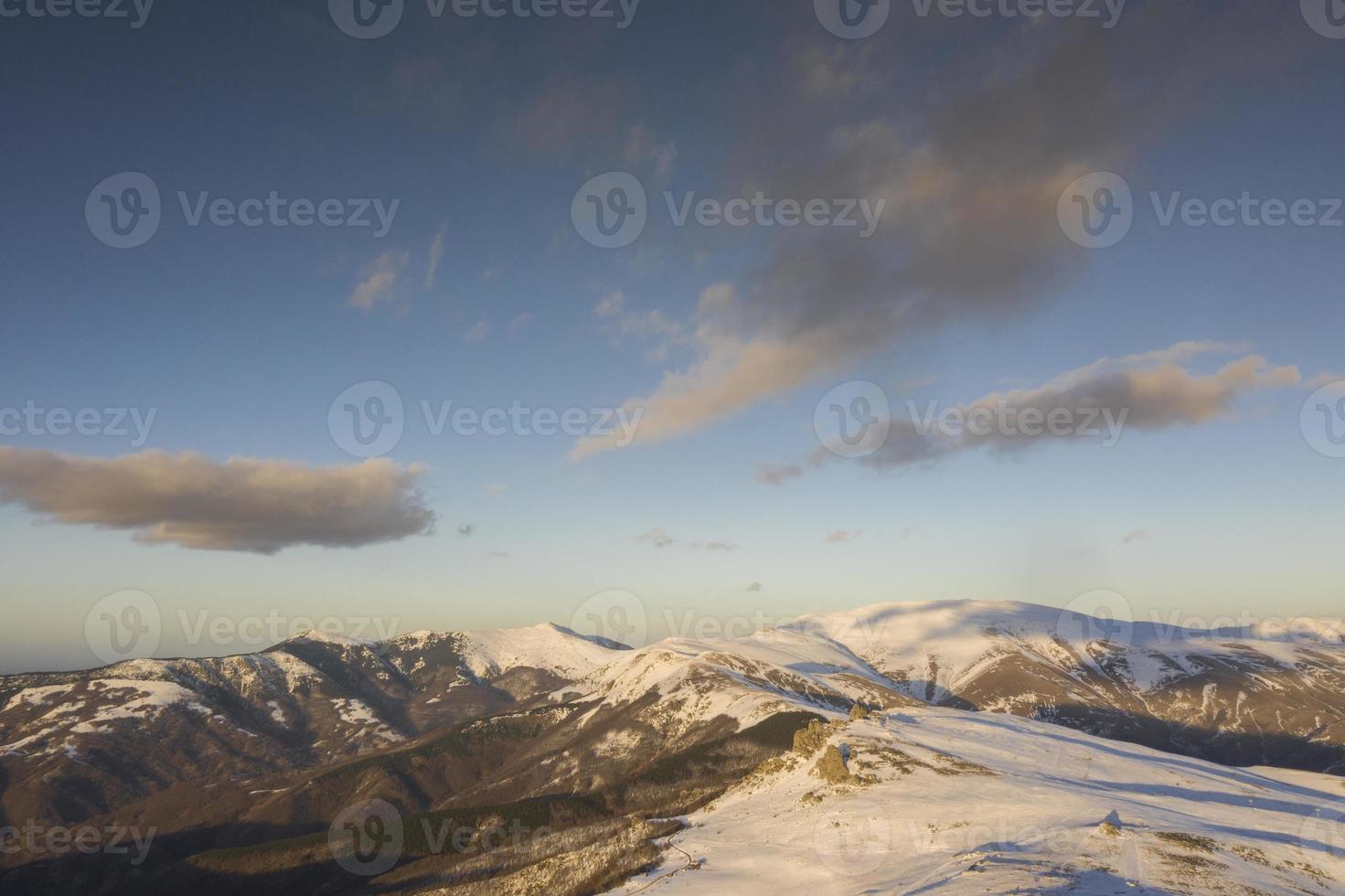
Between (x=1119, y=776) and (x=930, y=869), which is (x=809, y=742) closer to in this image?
(x=1119, y=776)

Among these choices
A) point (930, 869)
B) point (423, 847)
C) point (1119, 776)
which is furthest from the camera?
point (423, 847)

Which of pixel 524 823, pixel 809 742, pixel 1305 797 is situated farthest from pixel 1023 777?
pixel 524 823

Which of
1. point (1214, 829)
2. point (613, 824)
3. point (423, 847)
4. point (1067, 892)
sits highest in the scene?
point (1067, 892)

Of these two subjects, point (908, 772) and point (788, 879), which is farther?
point (908, 772)

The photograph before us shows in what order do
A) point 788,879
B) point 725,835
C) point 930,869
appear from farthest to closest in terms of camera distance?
1. point 725,835
2. point 788,879
3. point 930,869

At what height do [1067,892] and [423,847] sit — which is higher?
[1067,892]

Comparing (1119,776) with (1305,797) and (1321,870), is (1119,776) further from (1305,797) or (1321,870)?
(1321,870)

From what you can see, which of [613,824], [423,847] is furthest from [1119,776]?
[423,847]
